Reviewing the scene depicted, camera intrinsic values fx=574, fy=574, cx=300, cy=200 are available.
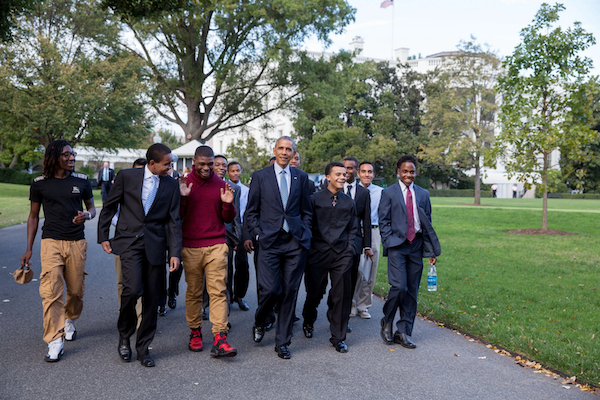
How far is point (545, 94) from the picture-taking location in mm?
17844

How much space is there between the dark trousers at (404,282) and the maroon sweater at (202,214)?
1905 mm

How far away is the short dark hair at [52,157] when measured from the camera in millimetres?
5703

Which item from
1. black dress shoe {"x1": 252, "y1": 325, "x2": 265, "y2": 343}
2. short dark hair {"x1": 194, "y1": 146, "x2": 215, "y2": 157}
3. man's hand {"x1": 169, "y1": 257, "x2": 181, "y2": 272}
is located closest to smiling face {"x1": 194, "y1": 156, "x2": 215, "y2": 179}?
short dark hair {"x1": 194, "y1": 146, "x2": 215, "y2": 157}

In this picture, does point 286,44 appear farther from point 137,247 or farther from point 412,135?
point 412,135

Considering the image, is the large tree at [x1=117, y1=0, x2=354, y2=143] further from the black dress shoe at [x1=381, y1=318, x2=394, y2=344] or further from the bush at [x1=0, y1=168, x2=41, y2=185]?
the black dress shoe at [x1=381, y1=318, x2=394, y2=344]

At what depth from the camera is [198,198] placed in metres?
5.79

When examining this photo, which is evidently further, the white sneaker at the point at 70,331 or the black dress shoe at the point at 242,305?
the black dress shoe at the point at 242,305

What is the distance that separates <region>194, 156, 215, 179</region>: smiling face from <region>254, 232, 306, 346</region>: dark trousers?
3.06ft

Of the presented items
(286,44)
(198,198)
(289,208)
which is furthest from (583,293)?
(286,44)

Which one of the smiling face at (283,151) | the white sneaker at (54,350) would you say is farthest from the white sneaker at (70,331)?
the smiling face at (283,151)

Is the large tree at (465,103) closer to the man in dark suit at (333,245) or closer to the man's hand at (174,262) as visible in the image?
the man in dark suit at (333,245)

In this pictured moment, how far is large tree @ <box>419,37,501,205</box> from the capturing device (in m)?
42.2

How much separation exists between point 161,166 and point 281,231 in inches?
53.2

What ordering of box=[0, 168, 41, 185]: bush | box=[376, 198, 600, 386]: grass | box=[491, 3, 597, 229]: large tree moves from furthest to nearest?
1. box=[0, 168, 41, 185]: bush
2. box=[491, 3, 597, 229]: large tree
3. box=[376, 198, 600, 386]: grass
